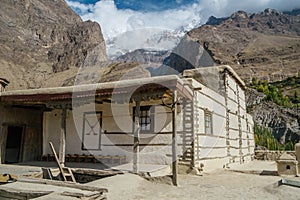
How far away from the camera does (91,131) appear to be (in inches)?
464

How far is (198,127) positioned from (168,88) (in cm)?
356

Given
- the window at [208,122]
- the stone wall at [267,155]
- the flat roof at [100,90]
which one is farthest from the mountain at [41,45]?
the window at [208,122]

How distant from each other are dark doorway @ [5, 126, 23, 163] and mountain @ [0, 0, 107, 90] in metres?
46.0

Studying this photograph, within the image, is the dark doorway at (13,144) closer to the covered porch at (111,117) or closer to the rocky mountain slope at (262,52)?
the covered porch at (111,117)

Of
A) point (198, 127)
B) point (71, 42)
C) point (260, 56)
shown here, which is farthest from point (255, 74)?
point (198, 127)

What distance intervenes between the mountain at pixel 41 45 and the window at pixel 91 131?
49.6 m

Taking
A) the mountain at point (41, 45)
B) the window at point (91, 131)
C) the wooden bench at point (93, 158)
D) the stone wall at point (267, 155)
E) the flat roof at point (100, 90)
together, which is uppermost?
the mountain at point (41, 45)

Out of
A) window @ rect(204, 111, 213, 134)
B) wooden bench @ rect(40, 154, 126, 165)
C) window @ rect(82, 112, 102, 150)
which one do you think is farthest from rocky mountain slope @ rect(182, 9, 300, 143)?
window @ rect(82, 112, 102, 150)

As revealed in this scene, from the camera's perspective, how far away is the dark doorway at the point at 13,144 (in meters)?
12.7

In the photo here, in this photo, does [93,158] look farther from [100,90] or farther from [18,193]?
[18,193]

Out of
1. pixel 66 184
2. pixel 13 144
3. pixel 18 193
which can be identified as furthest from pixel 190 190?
pixel 13 144

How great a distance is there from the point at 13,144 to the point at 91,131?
4.88 meters

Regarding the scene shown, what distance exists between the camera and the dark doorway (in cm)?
1270

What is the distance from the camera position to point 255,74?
235 ft
